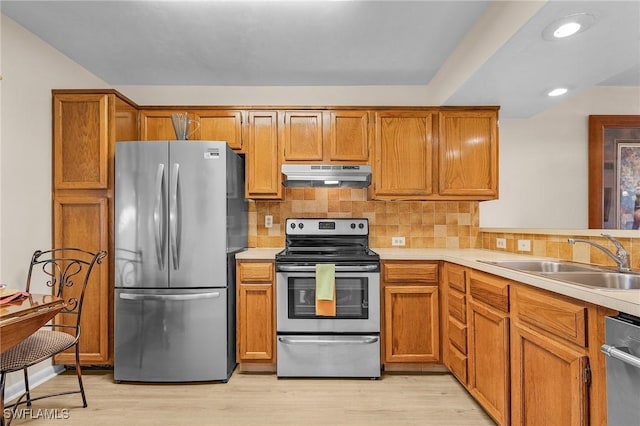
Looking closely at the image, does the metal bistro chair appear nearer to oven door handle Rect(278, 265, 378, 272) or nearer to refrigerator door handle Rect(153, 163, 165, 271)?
refrigerator door handle Rect(153, 163, 165, 271)

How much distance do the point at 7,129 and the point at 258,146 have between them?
1.71 m

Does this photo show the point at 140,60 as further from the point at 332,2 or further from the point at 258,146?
the point at 332,2

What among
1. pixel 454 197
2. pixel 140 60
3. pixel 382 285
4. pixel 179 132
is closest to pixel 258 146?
pixel 179 132

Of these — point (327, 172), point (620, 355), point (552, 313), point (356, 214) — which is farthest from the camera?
point (356, 214)

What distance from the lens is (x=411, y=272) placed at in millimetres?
2609

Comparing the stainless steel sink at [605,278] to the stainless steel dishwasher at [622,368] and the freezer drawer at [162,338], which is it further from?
the freezer drawer at [162,338]

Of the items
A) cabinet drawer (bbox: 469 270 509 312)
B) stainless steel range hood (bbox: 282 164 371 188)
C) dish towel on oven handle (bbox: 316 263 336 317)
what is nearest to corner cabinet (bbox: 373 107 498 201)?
stainless steel range hood (bbox: 282 164 371 188)

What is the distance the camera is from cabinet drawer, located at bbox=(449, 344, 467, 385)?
2201 millimetres

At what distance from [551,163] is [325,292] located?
8.31 ft

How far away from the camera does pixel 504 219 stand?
3234mm

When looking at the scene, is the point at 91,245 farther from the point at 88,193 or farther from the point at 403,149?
the point at 403,149

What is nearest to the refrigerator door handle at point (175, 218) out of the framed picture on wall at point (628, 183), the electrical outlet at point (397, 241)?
the electrical outlet at point (397, 241)

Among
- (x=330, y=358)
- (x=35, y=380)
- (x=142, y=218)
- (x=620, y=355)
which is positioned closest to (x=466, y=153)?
(x=330, y=358)

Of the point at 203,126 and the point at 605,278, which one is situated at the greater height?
the point at 203,126
